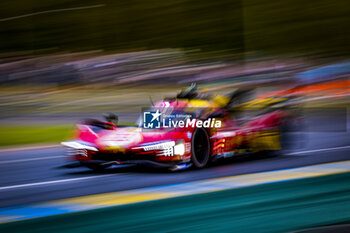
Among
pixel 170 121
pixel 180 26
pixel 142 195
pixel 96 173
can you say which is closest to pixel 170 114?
pixel 170 121

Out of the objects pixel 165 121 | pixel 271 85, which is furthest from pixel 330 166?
pixel 271 85

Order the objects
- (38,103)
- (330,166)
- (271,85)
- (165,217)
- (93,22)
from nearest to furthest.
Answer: (165,217) < (330,166) < (38,103) < (271,85) < (93,22)

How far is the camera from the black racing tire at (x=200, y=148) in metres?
6.70

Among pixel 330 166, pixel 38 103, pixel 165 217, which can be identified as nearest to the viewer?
pixel 165 217

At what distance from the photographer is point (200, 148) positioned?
6855 mm

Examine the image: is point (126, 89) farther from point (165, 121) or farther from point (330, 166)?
point (330, 166)

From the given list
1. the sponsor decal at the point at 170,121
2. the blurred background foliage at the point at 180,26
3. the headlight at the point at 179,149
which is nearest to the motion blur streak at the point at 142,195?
the headlight at the point at 179,149

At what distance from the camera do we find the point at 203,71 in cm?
2383

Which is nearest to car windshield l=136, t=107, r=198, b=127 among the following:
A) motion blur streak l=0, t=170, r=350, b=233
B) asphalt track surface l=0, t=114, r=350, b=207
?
asphalt track surface l=0, t=114, r=350, b=207

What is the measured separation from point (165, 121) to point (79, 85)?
13.9m

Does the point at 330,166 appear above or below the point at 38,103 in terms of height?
below

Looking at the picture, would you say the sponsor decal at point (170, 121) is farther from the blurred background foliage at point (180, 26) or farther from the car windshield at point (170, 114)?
the blurred background foliage at point (180, 26)

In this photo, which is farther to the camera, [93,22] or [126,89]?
[93,22]

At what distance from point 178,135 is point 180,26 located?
20147mm
